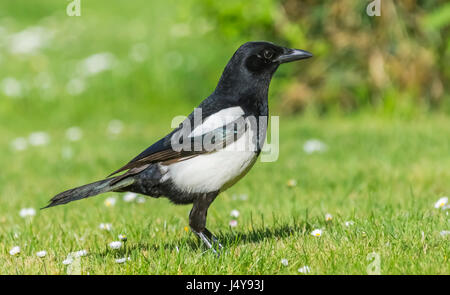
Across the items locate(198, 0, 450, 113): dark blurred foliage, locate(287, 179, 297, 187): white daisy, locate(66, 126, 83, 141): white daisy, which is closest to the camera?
locate(287, 179, 297, 187): white daisy

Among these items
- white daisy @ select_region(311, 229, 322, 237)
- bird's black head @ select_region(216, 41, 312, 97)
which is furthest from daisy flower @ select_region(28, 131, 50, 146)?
white daisy @ select_region(311, 229, 322, 237)

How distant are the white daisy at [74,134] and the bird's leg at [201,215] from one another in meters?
5.24

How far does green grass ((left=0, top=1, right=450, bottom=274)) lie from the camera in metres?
3.55

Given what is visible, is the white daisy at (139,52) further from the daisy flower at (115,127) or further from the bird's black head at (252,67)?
the bird's black head at (252,67)

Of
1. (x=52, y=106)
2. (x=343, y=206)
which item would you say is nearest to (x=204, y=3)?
(x=52, y=106)

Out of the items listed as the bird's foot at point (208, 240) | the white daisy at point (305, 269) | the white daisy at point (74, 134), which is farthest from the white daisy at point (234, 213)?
the white daisy at point (74, 134)

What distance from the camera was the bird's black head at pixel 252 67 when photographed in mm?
3889

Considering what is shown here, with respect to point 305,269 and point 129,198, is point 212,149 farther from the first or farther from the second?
point 129,198

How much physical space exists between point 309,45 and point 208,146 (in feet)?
19.8

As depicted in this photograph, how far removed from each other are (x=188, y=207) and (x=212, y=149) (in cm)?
213

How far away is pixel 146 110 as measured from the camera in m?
10.5

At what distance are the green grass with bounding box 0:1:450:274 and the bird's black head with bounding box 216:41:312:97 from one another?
925mm

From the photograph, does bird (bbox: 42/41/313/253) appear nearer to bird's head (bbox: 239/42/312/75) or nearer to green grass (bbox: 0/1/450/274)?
bird's head (bbox: 239/42/312/75)

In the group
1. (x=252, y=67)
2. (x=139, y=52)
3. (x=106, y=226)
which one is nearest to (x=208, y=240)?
(x=106, y=226)
